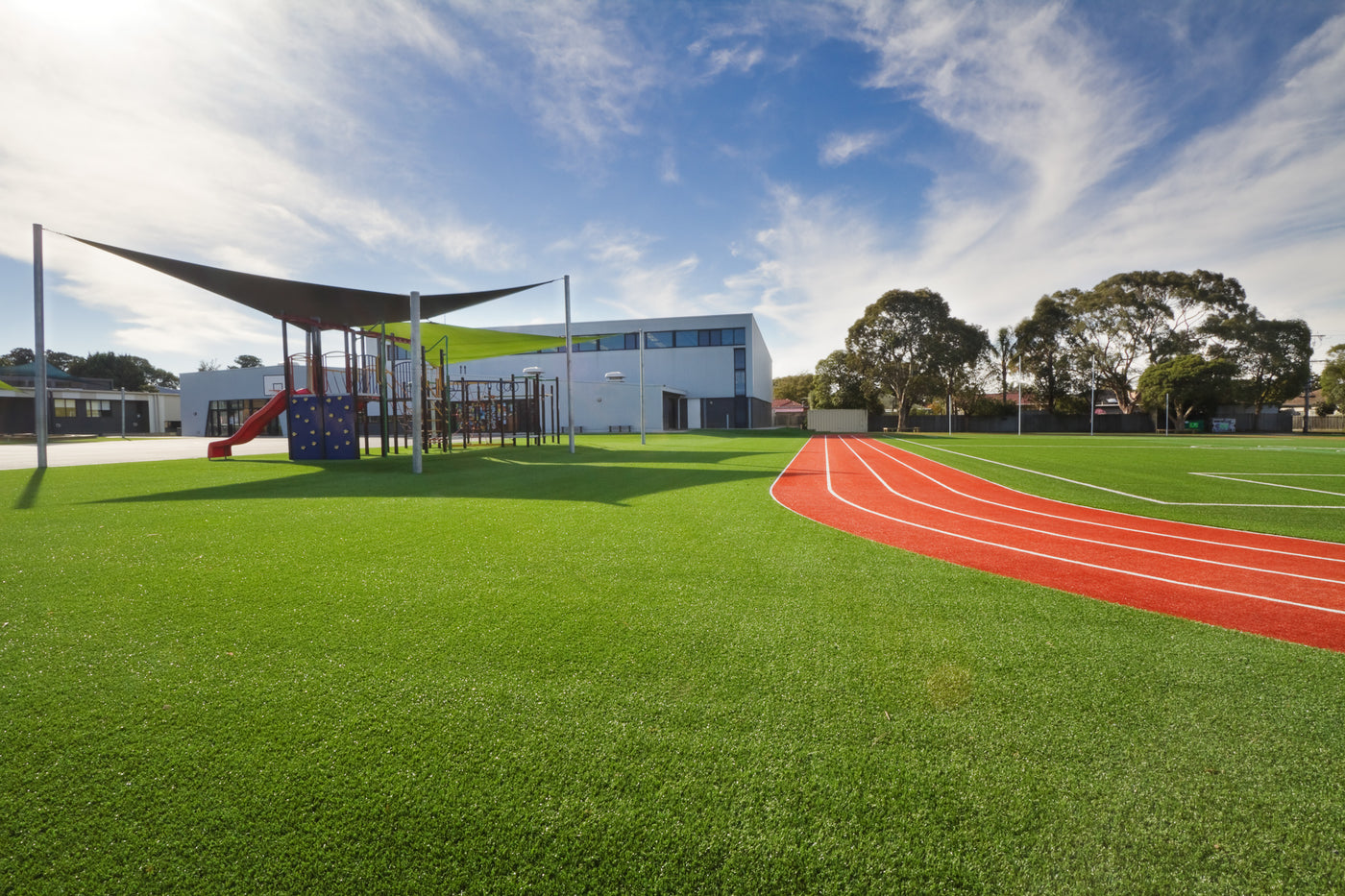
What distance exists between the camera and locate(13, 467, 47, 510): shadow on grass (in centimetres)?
721

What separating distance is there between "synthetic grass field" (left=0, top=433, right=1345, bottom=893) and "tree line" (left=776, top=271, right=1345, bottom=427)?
46046 mm

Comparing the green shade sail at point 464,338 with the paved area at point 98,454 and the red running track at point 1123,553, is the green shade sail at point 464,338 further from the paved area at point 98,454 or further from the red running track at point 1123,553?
the red running track at point 1123,553

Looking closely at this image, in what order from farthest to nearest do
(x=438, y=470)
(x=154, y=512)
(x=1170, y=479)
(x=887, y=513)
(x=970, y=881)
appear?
(x=438, y=470) → (x=1170, y=479) → (x=887, y=513) → (x=154, y=512) → (x=970, y=881)

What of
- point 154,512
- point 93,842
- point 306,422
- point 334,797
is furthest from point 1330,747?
point 306,422

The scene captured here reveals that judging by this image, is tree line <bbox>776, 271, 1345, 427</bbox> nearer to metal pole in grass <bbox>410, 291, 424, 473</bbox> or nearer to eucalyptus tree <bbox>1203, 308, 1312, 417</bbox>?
eucalyptus tree <bbox>1203, 308, 1312, 417</bbox>

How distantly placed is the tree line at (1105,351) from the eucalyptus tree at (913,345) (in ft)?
0.26

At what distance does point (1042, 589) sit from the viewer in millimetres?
4039

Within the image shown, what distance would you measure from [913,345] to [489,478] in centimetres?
4301

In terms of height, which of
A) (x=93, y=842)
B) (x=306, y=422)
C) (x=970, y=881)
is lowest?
(x=970, y=881)

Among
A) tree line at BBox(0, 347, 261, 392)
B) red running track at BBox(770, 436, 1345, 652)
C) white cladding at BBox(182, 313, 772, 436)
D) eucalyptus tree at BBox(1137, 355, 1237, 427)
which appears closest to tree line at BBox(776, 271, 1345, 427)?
eucalyptus tree at BBox(1137, 355, 1237, 427)

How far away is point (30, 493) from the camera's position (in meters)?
8.43

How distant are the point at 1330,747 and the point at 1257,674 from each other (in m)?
0.65

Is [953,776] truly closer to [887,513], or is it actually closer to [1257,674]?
[1257,674]

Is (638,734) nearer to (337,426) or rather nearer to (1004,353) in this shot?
(337,426)
